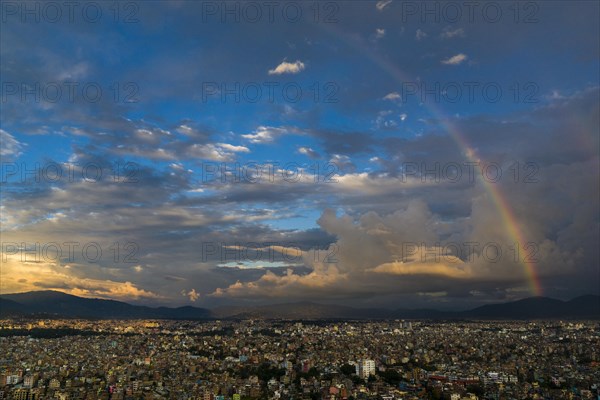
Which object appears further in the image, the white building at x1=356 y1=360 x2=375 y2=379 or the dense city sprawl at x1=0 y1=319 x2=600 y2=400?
the white building at x1=356 y1=360 x2=375 y2=379

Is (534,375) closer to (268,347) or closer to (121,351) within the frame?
(268,347)

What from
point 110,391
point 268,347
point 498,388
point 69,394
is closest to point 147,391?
point 110,391

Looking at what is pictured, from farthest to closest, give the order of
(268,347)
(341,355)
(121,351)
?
(268,347) < (121,351) < (341,355)

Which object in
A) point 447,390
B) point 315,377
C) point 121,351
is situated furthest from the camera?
point 121,351

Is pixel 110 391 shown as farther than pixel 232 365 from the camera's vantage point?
No

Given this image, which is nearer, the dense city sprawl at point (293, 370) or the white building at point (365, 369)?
the dense city sprawl at point (293, 370)

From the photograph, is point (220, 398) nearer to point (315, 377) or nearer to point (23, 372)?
point (315, 377)

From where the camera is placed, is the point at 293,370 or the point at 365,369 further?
the point at 365,369
